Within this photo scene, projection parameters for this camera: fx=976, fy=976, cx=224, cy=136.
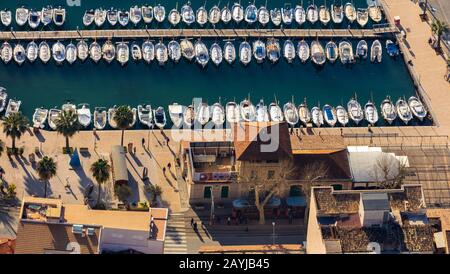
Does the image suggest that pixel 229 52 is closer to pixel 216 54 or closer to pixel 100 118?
pixel 216 54

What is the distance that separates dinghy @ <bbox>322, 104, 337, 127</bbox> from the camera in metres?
164

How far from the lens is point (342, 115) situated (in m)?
165

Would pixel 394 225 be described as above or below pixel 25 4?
below

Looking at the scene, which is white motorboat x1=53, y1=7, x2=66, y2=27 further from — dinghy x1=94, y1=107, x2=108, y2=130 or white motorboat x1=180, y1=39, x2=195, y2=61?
dinghy x1=94, y1=107, x2=108, y2=130

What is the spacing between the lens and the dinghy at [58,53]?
172m

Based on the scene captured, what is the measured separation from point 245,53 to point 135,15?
22.0m

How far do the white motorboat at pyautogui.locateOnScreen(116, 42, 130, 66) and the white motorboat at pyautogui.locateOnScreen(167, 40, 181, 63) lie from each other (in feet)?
24.6

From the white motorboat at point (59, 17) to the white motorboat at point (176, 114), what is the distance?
95.5 feet

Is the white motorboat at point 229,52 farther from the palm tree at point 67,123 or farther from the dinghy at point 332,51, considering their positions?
the palm tree at point 67,123

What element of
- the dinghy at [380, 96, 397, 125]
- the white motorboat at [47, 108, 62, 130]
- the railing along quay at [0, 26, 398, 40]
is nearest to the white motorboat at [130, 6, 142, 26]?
the railing along quay at [0, 26, 398, 40]

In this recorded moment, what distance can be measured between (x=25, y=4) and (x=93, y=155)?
141 feet
